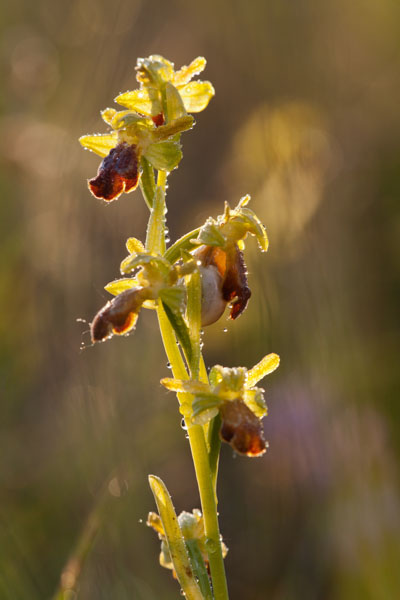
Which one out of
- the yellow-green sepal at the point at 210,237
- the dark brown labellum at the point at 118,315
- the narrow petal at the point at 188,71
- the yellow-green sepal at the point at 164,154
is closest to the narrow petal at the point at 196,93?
the narrow petal at the point at 188,71

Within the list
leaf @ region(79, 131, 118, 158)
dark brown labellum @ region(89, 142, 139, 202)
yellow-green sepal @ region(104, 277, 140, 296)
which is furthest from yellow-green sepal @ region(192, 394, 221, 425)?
leaf @ region(79, 131, 118, 158)

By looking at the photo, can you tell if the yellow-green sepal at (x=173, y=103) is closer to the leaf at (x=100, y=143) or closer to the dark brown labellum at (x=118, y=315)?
the leaf at (x=100, y=143)

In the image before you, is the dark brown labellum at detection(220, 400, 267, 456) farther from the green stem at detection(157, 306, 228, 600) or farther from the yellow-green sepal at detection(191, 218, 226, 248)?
the yellow-green sepal at detection(191, 218, 226, 248)

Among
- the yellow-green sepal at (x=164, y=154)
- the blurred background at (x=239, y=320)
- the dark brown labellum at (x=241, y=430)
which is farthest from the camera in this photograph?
the blurred background at (x=239, y=320)

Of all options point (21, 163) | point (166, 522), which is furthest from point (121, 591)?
point (21, 163)

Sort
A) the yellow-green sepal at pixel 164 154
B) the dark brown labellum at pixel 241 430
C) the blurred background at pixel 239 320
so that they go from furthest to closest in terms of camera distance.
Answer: the blurred background at pixel 239 320 → the yellow-green sepal at pixel 164 154 → the dark brown labellum at pixel 241 430

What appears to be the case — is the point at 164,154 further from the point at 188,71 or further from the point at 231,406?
the point at 231,406

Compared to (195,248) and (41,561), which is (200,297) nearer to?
(195,248)

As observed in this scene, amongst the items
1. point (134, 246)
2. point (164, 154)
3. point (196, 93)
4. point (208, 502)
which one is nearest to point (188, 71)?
point (196, 93)
